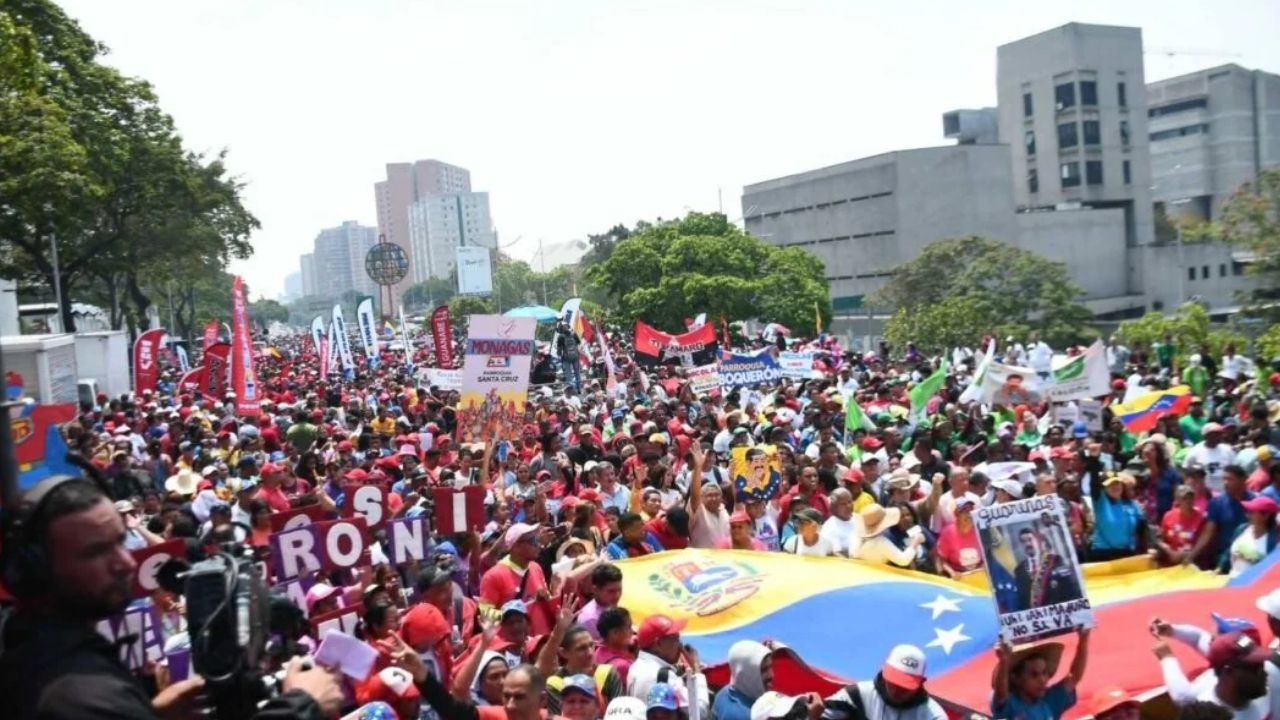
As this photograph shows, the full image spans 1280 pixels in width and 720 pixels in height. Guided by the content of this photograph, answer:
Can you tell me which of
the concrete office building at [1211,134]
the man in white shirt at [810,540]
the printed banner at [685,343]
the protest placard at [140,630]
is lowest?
the man in white shirt at [810,540]

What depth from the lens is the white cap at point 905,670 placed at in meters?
5.35

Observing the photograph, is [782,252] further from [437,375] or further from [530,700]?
[530,700]

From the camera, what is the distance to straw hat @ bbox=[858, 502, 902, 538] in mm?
9188

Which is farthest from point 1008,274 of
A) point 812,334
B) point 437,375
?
point 437,375

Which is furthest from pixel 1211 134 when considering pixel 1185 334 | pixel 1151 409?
pixel 1151 409

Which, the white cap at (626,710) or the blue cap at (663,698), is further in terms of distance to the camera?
the blue cap at (663,698)

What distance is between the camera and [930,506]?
10.1 metres

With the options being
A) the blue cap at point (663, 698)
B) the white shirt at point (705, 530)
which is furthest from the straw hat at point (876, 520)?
the blue cap at point (663, 698)

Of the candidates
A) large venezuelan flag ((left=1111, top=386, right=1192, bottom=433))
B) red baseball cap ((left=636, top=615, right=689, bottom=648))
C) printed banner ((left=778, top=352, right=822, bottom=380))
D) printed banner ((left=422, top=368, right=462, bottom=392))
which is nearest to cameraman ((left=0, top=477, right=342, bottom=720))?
red baseball cap ((left=636, top=615, right=689, bottom=648))

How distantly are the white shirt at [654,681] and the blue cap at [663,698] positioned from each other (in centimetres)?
23

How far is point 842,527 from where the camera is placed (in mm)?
9422

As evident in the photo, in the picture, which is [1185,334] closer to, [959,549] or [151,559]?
[959,549]

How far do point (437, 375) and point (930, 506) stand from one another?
15542 millimetres

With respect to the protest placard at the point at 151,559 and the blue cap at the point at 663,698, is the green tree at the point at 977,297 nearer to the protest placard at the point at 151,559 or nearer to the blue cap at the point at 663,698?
the protest placard at the point at 151,559
